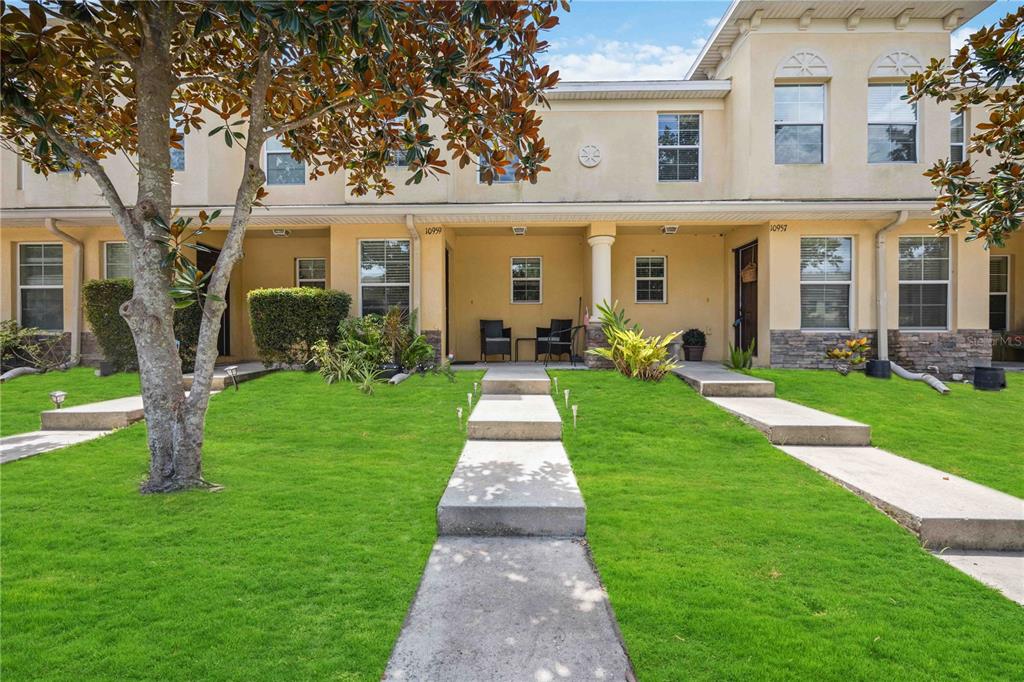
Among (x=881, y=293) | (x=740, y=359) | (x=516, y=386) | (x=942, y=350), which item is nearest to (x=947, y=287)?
(x=942, y=350)

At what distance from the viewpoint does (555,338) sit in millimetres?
11258

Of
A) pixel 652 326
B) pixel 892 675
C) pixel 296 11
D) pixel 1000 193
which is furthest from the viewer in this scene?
pixel 652 326

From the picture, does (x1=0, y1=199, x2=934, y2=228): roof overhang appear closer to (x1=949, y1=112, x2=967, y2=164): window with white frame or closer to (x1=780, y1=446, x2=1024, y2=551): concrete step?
(x1=949, y1=112, x2=967, y2=164): window with white frame

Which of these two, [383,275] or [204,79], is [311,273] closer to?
[383,275]

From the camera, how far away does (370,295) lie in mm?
10234

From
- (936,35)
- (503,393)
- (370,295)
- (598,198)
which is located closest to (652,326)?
(598,198)

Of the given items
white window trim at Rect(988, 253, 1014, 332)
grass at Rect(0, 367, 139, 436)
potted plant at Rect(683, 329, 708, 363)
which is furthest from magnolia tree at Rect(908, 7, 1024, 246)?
white window trim at Rect(988, 253, 1014, 332)

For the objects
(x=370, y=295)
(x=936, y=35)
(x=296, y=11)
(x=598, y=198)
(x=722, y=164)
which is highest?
(x=936, y=35)

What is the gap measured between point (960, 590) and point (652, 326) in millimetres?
9375

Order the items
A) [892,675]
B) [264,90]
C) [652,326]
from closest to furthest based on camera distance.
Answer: [892,675], [264,90], [652,326]

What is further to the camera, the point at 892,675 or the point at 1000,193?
the point at 1000,193

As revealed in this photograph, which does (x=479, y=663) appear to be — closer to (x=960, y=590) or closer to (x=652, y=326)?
(x=960, y=590)

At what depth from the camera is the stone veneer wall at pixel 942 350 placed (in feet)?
30.9

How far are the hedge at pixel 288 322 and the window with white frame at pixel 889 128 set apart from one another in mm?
11094
